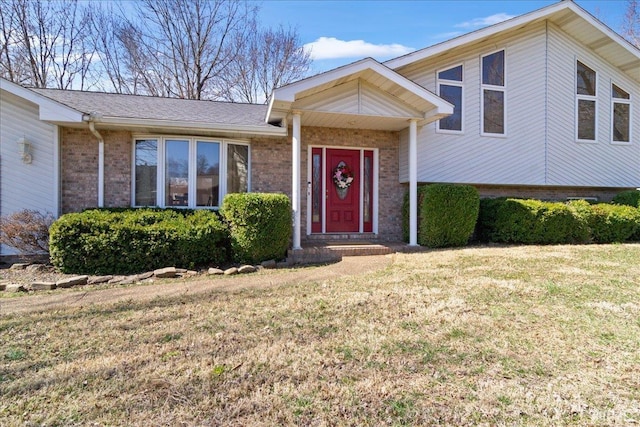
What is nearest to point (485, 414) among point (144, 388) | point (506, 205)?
point (144, 388)

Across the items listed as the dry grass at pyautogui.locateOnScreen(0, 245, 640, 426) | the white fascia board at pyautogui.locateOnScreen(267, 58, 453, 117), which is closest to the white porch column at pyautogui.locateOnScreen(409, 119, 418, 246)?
the white fascia board at pyautogui.locateOnScreen(267, 58, 453, 117)

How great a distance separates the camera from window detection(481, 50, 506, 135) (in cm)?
979

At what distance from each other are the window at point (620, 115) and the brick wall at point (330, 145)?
7.06m

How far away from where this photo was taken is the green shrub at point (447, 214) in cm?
811

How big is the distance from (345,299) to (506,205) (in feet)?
20.6

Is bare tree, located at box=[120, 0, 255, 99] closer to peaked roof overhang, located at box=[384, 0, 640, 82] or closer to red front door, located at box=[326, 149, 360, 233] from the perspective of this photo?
red front door, located at box=[326, 149, 360, 233]

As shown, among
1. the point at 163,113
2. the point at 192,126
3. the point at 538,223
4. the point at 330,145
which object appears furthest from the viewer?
the point at 330,145

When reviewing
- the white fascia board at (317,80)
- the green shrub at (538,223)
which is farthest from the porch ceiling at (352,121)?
the green shrub at (538,223)

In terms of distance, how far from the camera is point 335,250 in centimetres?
736

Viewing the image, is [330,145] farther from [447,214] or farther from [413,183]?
[447,214]

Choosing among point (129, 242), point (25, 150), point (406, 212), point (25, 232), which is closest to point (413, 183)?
point (406, 212)

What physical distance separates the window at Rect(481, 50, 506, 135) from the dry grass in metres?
6.04

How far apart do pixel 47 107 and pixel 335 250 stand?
6.29 metres

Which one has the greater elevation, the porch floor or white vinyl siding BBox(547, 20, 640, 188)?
white vinyl siding BBox(547, 20, 640, 188)
